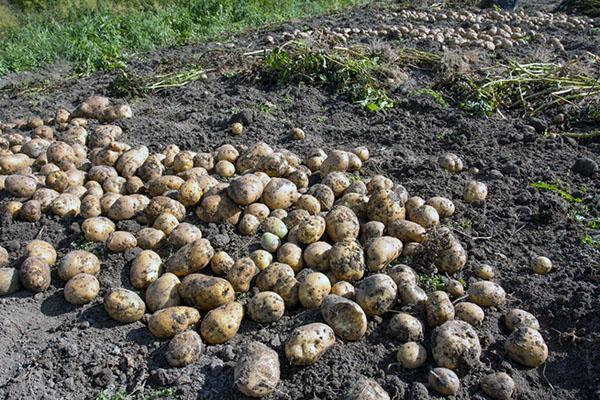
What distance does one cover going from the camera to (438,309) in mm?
2695

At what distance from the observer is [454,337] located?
2521mm

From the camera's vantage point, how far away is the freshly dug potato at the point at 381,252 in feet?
9.98

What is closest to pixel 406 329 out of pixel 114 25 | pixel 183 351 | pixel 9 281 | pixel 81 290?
pixel 183 351

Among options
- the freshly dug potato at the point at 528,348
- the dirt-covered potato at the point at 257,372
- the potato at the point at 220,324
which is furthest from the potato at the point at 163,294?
the freshly dug potato at the point at 528,348

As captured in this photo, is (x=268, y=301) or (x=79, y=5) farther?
(x=79, y=5)

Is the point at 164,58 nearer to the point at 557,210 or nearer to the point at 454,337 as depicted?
the point at 557,210

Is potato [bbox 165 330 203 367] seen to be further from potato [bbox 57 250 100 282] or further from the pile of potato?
potato [bbox 57 250 100 282]

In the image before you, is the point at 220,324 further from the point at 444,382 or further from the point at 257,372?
the point at 444,382

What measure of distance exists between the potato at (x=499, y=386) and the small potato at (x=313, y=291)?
885 mm

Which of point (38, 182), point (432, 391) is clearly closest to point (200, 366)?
point (432, 391)

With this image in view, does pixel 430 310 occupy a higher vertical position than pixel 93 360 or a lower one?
higher

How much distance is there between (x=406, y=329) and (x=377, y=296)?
216 millimetres

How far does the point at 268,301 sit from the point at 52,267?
142cm

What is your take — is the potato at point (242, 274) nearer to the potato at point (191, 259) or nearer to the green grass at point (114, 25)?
the potato at point (191, 259)
